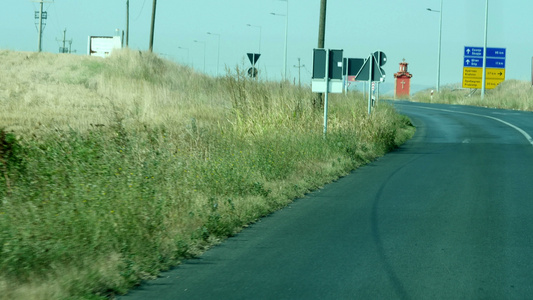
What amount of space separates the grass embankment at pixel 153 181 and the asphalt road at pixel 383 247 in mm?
447

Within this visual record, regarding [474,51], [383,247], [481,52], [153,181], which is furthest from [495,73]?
[383,247]

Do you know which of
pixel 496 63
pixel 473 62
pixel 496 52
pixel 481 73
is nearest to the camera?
pixel 496 52

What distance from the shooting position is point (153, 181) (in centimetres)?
991

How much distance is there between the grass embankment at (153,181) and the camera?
6.79 meters

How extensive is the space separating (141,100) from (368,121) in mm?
11685

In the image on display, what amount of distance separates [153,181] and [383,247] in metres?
3.26

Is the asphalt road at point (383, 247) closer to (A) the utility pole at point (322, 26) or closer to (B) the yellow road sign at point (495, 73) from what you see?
(A) the utility pole at point (322, 26)

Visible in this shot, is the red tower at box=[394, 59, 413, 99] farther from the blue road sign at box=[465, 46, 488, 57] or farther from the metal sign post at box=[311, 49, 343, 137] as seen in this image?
the metal sign post at box=[311, 49, 343, 137]

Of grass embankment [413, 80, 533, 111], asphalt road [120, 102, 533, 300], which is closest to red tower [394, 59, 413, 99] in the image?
Answer: grass embankment [413, 80, 533, 111]

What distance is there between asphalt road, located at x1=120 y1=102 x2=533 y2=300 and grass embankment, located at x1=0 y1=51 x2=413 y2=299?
447 millimetres

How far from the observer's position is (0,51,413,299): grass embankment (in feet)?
22.3

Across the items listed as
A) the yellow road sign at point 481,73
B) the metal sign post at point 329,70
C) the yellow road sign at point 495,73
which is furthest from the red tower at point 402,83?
the metal sign post at point 329,70

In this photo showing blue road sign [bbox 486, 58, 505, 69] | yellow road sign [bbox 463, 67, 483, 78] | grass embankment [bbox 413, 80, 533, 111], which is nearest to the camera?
grass embankment [bbox 413, 80, 533, 111]

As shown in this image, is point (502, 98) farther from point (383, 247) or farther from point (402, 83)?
point (383, 247)
